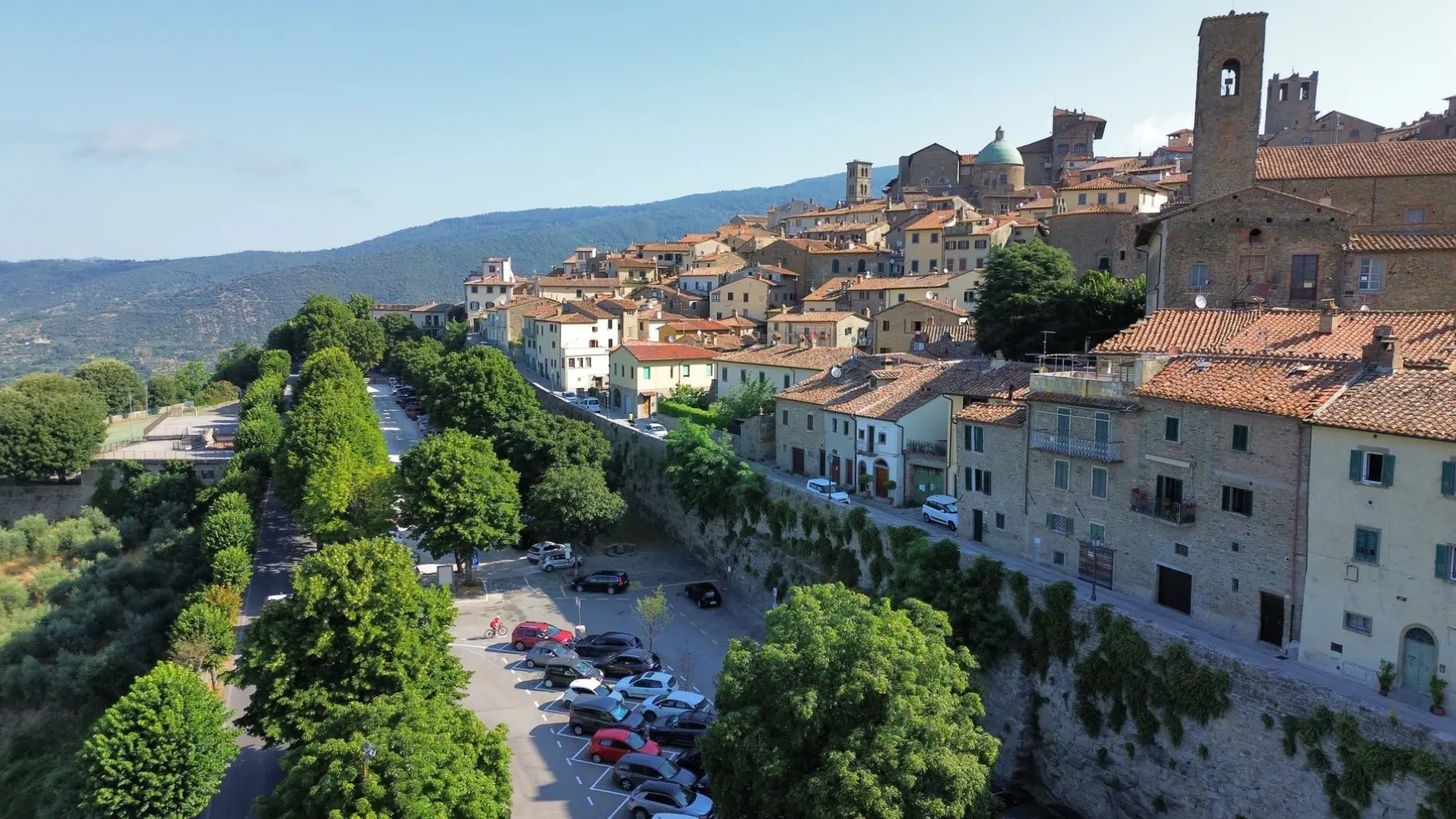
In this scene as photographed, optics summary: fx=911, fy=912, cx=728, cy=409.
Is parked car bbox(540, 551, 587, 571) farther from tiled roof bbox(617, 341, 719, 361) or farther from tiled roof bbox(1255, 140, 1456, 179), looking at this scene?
tiled roof bbox(1255, 140, 1456, 179)

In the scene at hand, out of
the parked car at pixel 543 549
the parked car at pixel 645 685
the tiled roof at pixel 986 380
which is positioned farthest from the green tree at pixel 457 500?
the tiled roof at pixel 986 380

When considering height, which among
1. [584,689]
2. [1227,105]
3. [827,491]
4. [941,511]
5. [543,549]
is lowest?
[584,689]

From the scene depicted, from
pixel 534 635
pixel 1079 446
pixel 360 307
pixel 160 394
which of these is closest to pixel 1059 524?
pixel 1079 446

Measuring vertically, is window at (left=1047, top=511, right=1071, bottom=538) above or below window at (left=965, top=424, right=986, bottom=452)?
below

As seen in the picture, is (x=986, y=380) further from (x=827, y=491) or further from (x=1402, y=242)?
(x=1402, y=242)

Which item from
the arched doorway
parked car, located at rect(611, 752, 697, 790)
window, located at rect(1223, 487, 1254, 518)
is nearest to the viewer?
the arched doorway

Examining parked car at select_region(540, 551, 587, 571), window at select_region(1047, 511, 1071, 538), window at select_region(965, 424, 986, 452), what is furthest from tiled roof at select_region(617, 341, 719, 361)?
window at select_region(1047, 511, 1071, 538)

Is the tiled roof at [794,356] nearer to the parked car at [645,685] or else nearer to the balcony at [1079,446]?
the balcony at [1079,446]
